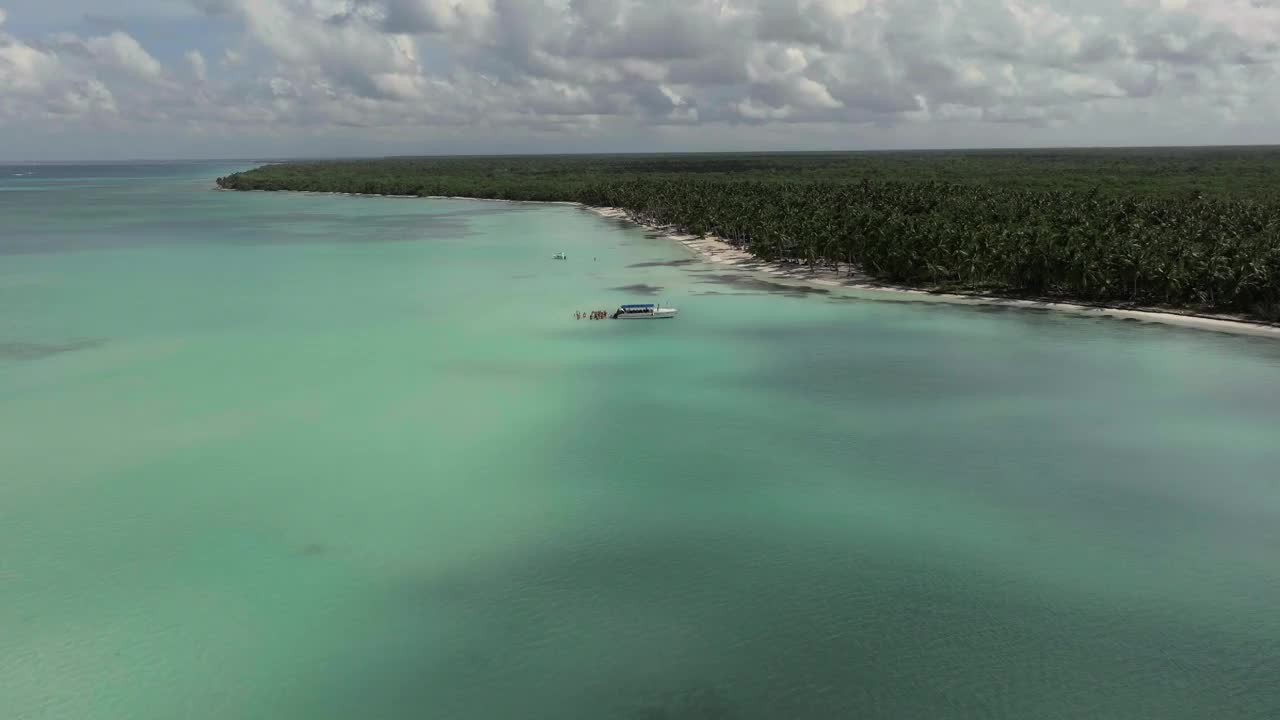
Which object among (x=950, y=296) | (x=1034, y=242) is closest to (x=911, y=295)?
(x=950, y=296)

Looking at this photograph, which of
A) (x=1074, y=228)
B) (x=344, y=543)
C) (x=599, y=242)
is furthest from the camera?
(x=599, y=242)

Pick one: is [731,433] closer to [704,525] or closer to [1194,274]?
[704,525]

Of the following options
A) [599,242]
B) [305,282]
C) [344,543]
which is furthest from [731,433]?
[599,242]

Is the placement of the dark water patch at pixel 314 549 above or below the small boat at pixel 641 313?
below

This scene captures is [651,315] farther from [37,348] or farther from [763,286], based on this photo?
[37,348]

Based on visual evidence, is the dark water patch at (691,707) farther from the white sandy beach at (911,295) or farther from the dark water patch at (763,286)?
the dark water patch at (763,286)

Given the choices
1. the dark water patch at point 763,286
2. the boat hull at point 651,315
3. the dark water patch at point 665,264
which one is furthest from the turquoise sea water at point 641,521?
the dark water patch at point 665,264

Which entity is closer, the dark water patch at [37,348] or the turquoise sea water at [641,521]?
the turquoise sea water at [641,521]
